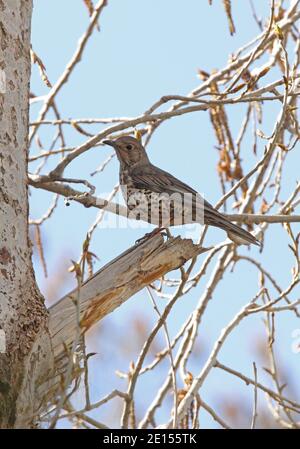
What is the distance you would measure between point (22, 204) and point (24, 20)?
33.2 inches

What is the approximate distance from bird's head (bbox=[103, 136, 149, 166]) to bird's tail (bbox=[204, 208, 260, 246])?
4.29 ft

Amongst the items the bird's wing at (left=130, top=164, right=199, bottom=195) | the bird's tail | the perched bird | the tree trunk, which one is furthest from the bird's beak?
the tree trunk

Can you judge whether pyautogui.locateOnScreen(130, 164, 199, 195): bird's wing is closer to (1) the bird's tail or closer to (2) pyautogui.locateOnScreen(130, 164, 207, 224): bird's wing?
(2) pyautogui.locateOnScreen(130, 164, 207, 224): bird's wing

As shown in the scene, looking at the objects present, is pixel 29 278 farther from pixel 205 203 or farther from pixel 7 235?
pixel 205 203

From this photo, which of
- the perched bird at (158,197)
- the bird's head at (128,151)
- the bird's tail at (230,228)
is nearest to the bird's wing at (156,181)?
the perched bird at (158,197)

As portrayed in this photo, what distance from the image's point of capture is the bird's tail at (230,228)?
497 cm

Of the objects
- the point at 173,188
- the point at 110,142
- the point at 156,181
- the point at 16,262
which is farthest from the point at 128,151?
the point at 16,262

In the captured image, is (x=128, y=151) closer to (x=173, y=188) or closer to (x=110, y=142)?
(x=110, y=142)

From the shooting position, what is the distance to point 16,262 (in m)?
3.50

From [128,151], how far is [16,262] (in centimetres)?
287

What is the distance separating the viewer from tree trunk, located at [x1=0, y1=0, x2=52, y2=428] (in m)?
3.33
